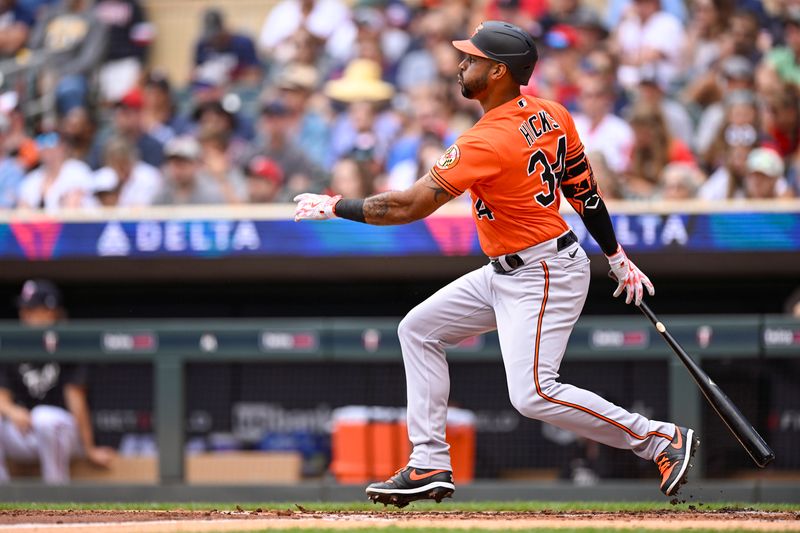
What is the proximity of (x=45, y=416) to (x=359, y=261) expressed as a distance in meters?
2.19

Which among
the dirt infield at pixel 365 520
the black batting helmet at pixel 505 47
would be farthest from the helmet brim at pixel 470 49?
the dirt infield at pixel 365 520

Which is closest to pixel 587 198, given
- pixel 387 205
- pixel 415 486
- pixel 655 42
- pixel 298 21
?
pixel 387 205

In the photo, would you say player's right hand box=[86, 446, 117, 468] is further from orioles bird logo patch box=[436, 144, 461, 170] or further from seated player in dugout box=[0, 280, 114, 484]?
orioles bird logo patch box=[436, 144, 461, 170]

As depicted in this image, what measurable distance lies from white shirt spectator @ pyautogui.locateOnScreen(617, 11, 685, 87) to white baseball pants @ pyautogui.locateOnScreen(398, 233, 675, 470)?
4931 mm

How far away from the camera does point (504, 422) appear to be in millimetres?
7469

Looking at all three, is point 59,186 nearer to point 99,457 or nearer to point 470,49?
point 99,457

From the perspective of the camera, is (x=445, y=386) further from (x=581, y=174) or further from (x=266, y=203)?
(x=266, y=203)

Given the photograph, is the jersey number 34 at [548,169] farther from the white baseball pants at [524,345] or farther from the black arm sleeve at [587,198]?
the white baseball pants at [524,345]

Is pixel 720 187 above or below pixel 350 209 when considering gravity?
above

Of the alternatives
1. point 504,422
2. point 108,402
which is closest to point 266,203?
point 108,402

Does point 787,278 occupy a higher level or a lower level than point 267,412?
higher

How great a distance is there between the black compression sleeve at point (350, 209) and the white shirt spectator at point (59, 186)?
4586 millimetres

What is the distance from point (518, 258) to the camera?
4512mm

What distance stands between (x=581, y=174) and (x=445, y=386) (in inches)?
37.8
